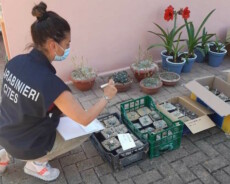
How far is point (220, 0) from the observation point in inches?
162

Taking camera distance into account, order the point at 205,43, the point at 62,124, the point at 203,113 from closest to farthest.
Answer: the point at 62,124 < the point at 203,113 < the point at 205,43

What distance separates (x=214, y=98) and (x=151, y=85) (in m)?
0.90

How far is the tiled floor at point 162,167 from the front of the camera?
85.5 inches

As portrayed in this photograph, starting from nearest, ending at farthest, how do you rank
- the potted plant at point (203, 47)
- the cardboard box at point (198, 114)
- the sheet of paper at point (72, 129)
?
the sheet of paper at point (72, 129)
the cardboard box at point (198, 114)
the potted plant at point (203, 47)

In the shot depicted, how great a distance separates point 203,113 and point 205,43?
1776 mm

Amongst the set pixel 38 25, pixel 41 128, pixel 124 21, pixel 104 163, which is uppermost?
pixel 38 25

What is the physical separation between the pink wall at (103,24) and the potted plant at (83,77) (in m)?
0.19

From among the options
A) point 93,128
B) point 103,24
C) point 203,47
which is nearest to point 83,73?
point 103,24

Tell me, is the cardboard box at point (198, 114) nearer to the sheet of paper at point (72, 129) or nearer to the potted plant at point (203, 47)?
the sheet of paper at point (72, 129)

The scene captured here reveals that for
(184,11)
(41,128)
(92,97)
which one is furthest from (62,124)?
(184,11)

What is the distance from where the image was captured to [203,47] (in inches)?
159

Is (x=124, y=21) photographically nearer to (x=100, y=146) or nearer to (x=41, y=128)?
(x=100, y=146)

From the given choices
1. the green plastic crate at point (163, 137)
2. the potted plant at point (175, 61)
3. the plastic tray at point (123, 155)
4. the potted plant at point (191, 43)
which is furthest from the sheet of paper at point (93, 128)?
the potted plant at point (191, 43)

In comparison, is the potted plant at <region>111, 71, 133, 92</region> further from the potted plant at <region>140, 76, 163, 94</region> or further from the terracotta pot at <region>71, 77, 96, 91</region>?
the terracotta pot at <region>71, 77, 96, 91</region>
